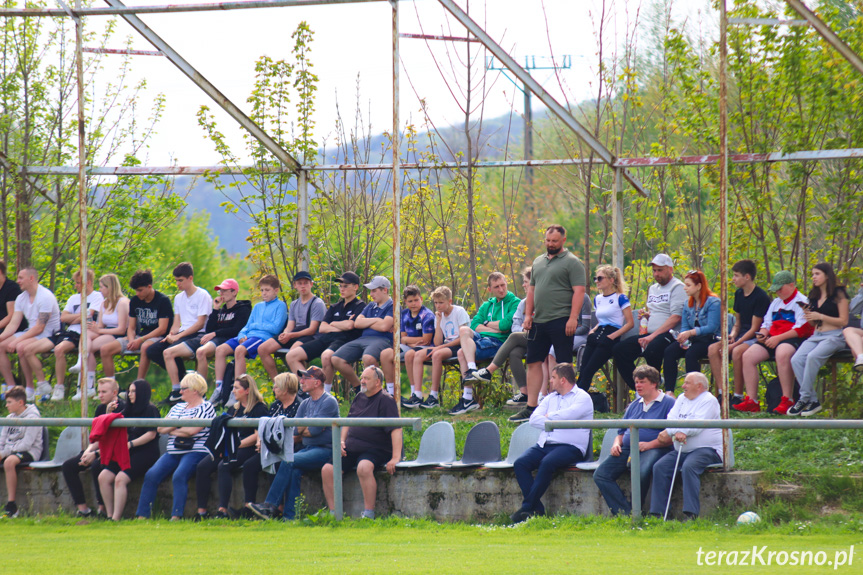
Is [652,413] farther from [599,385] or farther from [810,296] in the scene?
[599,385]

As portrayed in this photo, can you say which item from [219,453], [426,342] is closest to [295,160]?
[426,342]

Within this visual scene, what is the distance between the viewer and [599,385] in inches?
477

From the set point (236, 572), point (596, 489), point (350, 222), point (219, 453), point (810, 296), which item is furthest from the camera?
point (350, 222)

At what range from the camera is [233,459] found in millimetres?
8500

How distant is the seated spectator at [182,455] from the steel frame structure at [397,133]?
0.89 meters

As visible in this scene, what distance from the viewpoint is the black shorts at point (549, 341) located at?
30.9ft

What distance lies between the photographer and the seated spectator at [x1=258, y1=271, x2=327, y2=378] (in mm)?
10711

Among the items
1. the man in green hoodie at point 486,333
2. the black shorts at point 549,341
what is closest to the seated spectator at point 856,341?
the black shorts at point 549,341

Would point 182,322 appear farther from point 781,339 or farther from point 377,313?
point 781,339

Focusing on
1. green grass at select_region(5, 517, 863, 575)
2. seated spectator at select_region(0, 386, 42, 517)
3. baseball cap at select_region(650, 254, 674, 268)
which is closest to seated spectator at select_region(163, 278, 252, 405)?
seated spectator at select_region(0, 386, 42, 517)

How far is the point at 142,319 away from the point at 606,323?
5.52 m

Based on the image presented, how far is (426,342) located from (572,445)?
3.18 m

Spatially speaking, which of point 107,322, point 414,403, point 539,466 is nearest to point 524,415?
point 414,403

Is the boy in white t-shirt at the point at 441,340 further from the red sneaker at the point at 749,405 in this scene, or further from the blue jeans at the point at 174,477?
the red sneaker at the point at 749,405
